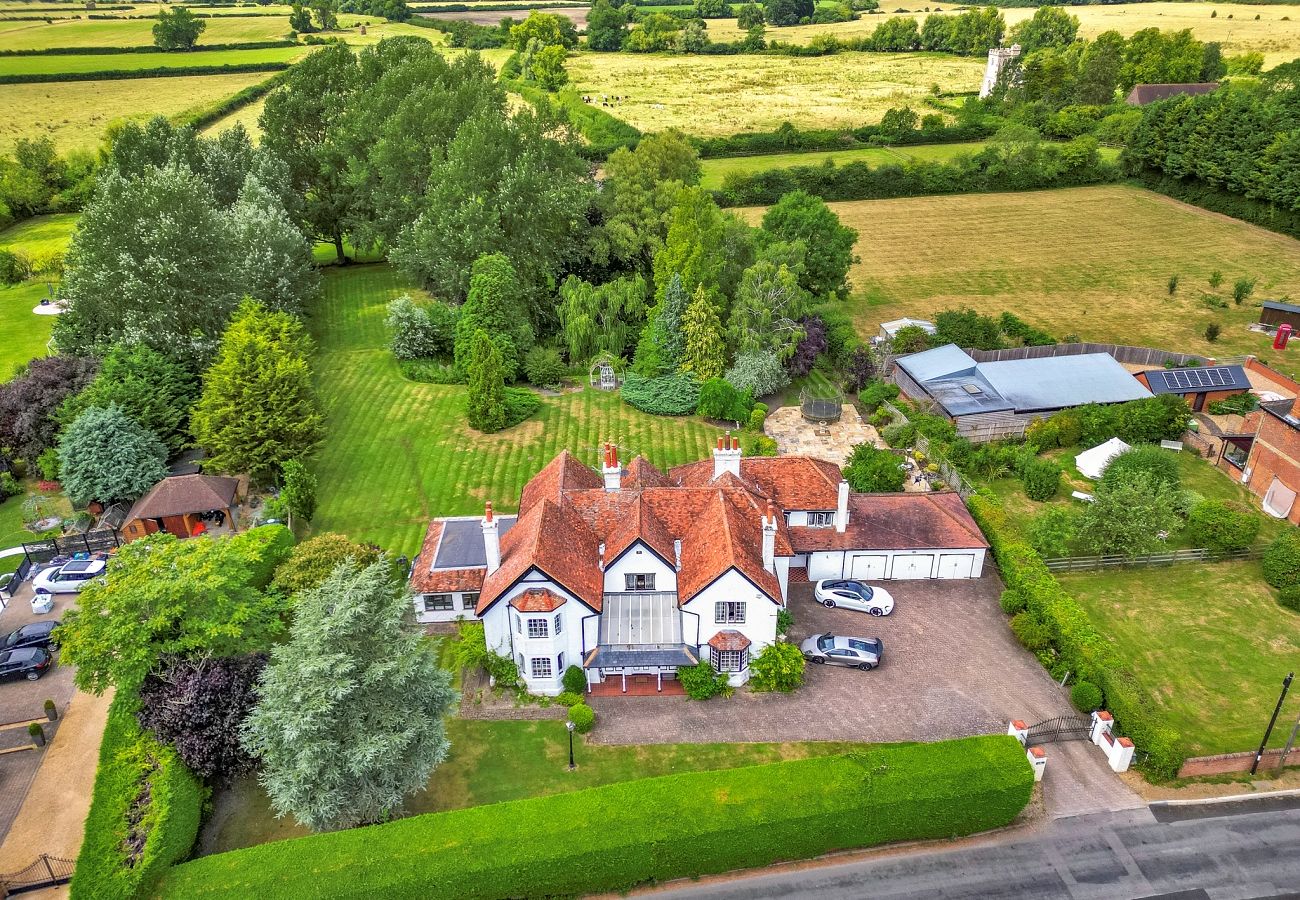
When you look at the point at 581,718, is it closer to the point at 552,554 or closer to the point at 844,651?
the point at 552,554

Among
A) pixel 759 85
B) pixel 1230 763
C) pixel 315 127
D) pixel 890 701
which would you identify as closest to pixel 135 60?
pixel 315 127

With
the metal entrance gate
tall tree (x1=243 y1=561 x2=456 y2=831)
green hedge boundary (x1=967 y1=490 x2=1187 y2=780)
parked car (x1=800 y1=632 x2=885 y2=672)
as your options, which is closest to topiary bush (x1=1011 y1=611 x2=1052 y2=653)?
green hedge boundary (x1=967 y1=490 x2=1187 y2=780)

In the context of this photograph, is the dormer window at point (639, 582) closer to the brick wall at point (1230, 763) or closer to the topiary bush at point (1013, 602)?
the topiary bush at point (1013, 602)

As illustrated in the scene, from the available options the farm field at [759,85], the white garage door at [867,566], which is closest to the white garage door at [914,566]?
the white garage door at [867,566]

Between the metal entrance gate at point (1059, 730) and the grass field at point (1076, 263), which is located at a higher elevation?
the grass field at point (1076, 263)

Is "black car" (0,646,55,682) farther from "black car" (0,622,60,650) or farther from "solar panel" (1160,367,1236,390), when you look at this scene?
"solar panel" (1160,367,1236,390)
